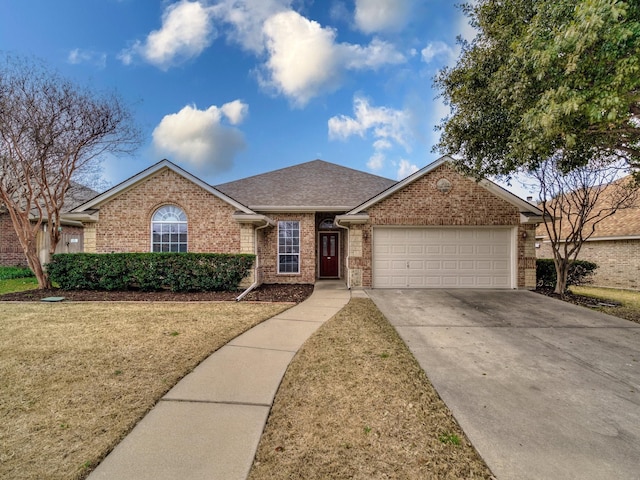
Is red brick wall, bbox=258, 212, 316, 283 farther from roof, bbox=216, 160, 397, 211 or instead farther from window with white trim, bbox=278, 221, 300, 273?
roof, bbox=216, 160, 397, 211

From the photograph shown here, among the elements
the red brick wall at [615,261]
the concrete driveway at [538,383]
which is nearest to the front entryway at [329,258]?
the concrete driveway at [538,383]

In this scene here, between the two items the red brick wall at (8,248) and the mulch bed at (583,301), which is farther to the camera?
the red brick wall at (8,248)

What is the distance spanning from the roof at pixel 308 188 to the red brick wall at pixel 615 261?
38.1 ft

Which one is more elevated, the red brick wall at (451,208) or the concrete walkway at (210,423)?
the red brick wall at (451,208)

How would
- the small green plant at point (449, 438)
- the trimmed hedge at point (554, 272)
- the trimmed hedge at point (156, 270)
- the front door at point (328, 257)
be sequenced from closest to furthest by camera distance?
the small green plant at point (449, 438), the trimmed hedge at point (156, 270), the trimmed hedge at point (554, 272), the front door at point (328, 257)

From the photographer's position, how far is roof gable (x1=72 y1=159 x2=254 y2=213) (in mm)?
11195

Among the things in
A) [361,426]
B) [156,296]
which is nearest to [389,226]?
[156,296]

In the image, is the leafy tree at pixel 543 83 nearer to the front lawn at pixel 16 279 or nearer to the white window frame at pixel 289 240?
the white window frame at pixel 289 240

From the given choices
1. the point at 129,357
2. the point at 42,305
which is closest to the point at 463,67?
the point at 129,357

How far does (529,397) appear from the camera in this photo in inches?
144

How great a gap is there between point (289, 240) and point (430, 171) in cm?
612

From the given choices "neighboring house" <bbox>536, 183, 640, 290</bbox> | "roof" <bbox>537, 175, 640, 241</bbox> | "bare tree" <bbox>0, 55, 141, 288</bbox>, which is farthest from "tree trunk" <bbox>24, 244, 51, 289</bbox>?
"neighboring house" <bbox>536, 183, 640, 290</bbox>

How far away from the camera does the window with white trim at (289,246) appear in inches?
509

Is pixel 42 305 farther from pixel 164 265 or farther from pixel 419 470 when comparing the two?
pixel 419 470
